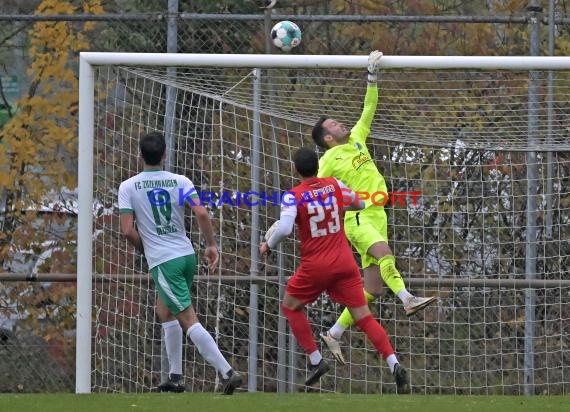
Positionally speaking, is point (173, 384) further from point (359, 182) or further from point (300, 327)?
point (359, 182)

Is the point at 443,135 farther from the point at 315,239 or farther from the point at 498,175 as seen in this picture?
the point at 315,239

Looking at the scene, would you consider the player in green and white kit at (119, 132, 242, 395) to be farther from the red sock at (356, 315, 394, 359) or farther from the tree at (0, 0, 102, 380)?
the tree at (0, 0, 102, 380)

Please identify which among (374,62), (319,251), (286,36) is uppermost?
(286,36)

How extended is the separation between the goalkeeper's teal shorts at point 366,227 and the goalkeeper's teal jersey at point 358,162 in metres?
0.06

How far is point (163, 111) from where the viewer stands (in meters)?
11.2

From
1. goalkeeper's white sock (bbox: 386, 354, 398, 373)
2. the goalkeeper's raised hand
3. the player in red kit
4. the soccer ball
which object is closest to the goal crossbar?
the goalkeeper's raised hand

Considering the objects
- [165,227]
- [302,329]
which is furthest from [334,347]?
[165,227]

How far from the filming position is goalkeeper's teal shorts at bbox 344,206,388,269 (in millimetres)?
→ 9898

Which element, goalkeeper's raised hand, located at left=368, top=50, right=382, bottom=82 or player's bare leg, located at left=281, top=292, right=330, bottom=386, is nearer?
player's bare leg, located at left=281, top=292, right=330, bottom=386

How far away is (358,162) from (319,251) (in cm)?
128

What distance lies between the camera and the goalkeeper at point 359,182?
983 centimetres

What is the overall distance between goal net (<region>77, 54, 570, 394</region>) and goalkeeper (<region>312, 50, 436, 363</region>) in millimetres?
1072

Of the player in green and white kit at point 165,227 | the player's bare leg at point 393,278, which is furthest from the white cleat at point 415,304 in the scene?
the player in green and white kit at point 165,227

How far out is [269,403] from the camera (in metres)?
8.20
